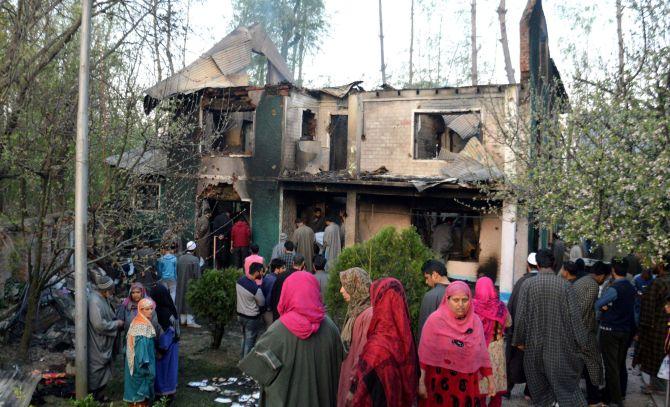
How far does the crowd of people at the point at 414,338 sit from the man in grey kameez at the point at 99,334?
0.01 meters

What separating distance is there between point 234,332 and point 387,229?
4112 millimetres

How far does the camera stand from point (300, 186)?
15547 millimetres

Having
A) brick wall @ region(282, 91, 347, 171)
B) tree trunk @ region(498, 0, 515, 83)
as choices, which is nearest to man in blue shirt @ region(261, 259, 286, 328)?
brick wall @ region(282, 91, 347, 171)

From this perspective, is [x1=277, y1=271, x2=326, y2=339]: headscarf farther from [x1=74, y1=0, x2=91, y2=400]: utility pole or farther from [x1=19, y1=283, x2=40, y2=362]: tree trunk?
[x1=19, y1=283, x2=40, y2=362]: tree trunk

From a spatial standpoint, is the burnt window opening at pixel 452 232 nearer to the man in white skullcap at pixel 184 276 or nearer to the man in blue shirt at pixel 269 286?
the man in white skullcap at pixel 184 276

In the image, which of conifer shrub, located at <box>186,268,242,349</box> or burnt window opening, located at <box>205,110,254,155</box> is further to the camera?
burnt window opening, located at <box>205,110,254,155</box>

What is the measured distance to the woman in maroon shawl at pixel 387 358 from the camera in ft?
12.9

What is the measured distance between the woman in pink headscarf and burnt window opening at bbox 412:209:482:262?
9.69m

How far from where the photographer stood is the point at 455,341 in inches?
183

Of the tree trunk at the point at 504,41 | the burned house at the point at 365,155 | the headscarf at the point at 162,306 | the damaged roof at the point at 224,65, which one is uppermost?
the tree trunk at the point at 504,41

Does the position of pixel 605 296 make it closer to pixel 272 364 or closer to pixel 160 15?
pixel 272 364

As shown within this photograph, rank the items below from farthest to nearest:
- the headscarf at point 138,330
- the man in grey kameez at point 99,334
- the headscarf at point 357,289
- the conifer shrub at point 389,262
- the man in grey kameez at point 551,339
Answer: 1. the conifer shrub at point 389,262
2. the man in grey kameez at point 99,334
3. the headscarf at point 138,330
4. the man in grey kameez at point 551,339
5. the headscarf at point 357,289

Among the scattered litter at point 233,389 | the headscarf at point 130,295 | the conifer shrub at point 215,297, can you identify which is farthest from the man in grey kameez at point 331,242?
the headscarf at point 130,295

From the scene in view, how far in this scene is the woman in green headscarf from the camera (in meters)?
4.29
